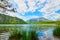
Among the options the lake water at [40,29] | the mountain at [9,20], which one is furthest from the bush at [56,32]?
the mountain at [9,20]

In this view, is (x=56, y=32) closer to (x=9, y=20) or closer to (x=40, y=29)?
(x=40, y=29)

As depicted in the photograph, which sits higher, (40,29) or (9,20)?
(9,20)

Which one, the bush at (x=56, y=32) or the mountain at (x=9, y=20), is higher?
the mountain at (x=9, y=20)

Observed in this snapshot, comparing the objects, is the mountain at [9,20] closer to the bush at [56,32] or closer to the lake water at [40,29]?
the lake water at [40,29]

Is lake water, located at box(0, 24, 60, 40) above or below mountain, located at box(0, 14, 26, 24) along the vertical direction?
below

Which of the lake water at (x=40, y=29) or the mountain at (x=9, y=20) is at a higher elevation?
the mountain at (x=9, y=20)

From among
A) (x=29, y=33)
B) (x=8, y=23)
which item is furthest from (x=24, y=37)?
(x=8, y=23)

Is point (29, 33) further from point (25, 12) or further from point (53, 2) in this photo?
point (53, 2)

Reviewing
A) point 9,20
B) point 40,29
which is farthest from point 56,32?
point 9,20

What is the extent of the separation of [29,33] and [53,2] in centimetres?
62

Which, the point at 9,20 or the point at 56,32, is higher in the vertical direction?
the point at 9,20

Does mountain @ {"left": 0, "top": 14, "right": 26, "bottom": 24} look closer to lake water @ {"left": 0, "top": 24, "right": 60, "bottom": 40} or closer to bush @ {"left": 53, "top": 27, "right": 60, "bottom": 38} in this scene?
lake water @ {"left": 0, "top": 24, "right": 60, "bottom": 40}

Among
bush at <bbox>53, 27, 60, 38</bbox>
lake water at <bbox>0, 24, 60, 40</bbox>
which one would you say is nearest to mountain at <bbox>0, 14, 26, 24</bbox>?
lake water at <bbox>0, 24, 60, 40</bbox>

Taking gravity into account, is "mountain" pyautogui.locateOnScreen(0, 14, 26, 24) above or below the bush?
above
